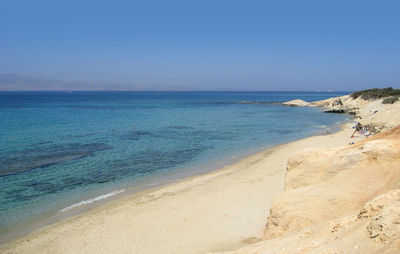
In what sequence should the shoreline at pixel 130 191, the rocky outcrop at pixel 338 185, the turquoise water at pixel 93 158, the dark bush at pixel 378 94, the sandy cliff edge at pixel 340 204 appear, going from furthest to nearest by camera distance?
1. the dark bush at pixel 378 94
2. the turquoise water at pixel 93 158
3. the shoreline at pixel 130 191
4. the rocky outcrop at pixel 338 185
5. the sandy cliff edge at pixel 340 204

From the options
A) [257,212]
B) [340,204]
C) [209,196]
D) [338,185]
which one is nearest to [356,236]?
[340,204]

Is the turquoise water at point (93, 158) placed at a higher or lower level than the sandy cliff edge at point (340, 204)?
lower

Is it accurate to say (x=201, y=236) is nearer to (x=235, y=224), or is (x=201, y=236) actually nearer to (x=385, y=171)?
(x=235, y=224)

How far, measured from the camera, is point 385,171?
7.29 meters

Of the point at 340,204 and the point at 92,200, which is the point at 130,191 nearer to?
the point at 92,200

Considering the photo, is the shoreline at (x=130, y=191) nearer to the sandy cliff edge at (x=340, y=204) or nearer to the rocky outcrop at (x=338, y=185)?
the sandy cliff edge at (x=340, y=204)

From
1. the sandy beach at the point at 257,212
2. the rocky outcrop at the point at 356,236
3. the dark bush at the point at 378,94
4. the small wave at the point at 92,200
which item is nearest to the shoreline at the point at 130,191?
the small wave at the point at 92,200

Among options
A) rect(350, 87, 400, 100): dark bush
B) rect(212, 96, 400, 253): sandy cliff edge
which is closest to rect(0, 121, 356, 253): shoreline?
rect(212, 96, 400, 253): sandy cliff edge

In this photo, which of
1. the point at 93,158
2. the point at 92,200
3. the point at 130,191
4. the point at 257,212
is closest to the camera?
the point at 257,212

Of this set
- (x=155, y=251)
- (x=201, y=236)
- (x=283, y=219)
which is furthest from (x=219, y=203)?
(x=283, y=219)

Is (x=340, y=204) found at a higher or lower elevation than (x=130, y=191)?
higher

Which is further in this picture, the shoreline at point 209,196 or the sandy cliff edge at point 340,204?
the shoreline at point 209,196

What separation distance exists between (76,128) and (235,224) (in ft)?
106

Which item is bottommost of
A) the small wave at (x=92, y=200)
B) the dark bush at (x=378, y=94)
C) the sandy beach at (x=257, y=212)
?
the small wave at (x=92, y=200)
